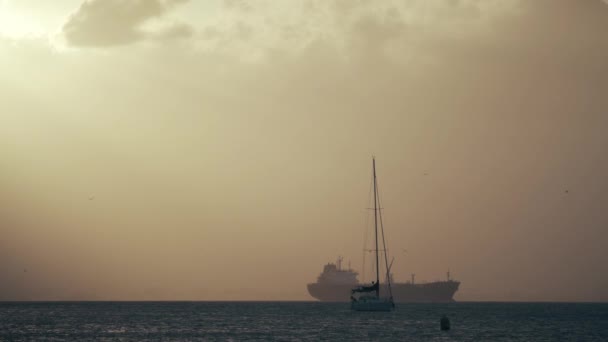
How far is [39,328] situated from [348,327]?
1697 inches

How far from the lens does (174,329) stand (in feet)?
332

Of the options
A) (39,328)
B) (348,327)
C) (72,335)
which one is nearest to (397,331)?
(348,327)

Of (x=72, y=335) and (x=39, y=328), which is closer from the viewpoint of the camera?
(x=72, y=335)

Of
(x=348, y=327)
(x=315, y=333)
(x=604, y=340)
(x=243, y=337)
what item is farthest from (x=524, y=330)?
(x=243, y=337)

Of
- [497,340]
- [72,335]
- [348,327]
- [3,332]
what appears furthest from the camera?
[348,327]

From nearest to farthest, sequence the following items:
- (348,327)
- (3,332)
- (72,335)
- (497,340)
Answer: (497,340) < (72,335) < (3,332) < (348,327)

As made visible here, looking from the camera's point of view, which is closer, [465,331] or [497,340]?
[497,340]

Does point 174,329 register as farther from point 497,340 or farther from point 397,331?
point 497,340

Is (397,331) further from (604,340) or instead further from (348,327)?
(604,340)

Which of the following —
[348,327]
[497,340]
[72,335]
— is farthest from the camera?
[348,327]

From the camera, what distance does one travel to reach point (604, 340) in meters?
88.2

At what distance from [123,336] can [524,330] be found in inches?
2147

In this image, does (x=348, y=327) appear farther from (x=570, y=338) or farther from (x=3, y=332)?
(x=3, y=332)

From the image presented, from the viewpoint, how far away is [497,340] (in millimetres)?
85062
